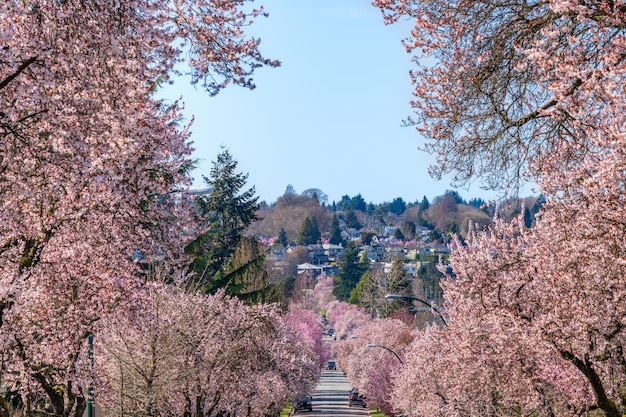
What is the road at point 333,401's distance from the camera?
57.1 meters

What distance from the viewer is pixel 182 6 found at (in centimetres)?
877

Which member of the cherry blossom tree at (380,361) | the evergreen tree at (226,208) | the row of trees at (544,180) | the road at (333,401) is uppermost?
the evergreen tree at (226,208)

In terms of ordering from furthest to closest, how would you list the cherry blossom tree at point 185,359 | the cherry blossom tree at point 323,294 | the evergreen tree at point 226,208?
the cherry blossom tree at point 323,294 < the evergreen tree at point 226,208 < the cherry blossom tree at point 185,359

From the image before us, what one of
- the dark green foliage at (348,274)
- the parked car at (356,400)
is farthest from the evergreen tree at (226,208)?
the dark green foliage at (348,274)

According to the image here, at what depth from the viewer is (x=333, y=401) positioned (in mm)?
68250

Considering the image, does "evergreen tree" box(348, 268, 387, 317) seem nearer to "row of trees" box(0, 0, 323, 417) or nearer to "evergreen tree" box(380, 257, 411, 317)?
"evergreen tree" box(380, 257, 411, 317)

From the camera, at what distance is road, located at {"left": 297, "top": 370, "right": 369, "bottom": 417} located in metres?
57.1

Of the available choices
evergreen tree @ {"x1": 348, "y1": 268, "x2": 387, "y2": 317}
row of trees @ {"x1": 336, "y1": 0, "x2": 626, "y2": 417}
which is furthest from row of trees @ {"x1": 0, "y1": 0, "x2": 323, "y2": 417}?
evergreen tree @ {"x1": 348, "y1": 268, "x2": 387, "y2": 317}

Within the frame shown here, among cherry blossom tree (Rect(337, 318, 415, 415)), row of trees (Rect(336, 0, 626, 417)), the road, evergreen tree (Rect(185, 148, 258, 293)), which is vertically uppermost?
evergreen tree (Rect(185, 148, 258, 293))

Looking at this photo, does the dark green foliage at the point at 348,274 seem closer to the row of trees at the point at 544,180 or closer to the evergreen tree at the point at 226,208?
the evergreen tree at the point at 226,208

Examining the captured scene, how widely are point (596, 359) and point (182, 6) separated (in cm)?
979

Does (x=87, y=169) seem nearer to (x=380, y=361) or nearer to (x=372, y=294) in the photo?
(x=380, y=361)

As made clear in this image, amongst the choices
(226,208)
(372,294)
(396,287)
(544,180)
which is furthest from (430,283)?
(544,180)

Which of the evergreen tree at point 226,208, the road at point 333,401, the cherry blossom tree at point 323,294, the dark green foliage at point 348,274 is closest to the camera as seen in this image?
the evergreen tree at point 226,208
